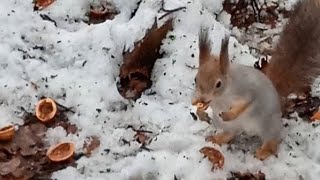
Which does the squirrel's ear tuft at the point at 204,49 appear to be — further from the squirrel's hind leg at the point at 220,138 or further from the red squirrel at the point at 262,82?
the squirrel's hind leg at the point at 220,138

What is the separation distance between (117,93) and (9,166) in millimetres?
435

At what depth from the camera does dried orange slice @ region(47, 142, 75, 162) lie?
7.51 feet

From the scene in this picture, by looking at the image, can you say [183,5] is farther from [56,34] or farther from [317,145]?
[317,145]

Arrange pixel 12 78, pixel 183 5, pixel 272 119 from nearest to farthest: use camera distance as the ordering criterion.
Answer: pixel 272 119
pixel 12 78
pixel 183 5

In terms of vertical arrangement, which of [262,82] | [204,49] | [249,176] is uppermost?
[204,49]

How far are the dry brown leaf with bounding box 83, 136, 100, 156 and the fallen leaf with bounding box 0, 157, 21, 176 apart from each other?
0.69 feet

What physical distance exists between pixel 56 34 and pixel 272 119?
2.88ft

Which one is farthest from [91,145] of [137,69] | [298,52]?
[298,52]

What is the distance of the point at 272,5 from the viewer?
280 centimetres

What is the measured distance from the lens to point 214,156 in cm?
228

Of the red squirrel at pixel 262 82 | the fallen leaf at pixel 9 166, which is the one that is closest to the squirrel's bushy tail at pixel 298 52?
the red squirrel at pixel 262 82

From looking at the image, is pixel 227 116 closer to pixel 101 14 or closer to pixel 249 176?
pixel 249 176

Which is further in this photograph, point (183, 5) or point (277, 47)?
point (183, 5)

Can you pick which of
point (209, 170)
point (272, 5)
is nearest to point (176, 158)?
point (209, 170)
